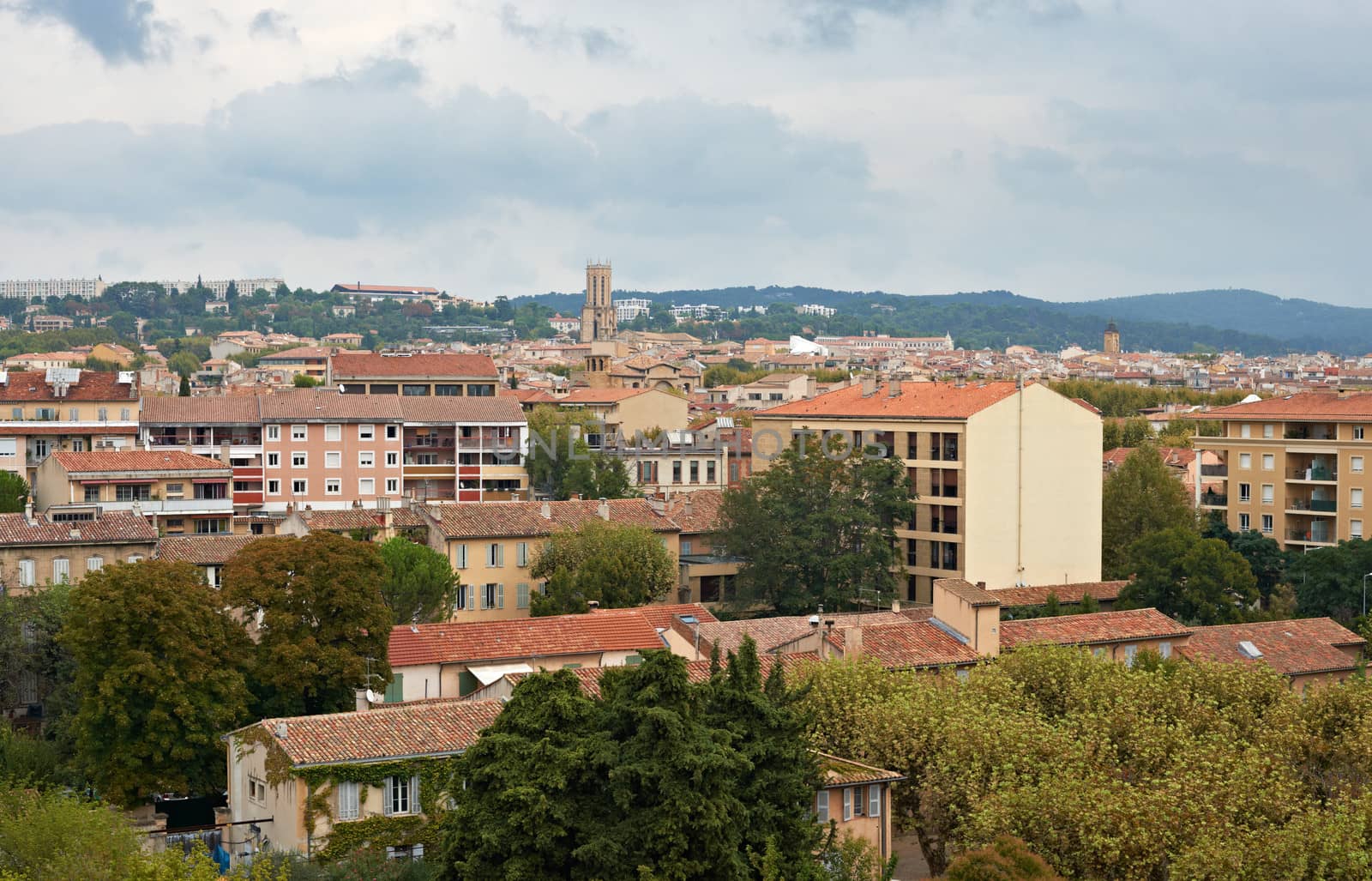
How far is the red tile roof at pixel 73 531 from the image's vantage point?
157ft

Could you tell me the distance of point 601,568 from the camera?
2055 inches

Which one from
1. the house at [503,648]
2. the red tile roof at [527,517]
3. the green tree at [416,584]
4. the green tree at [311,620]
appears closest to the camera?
the green tree at [311,620]

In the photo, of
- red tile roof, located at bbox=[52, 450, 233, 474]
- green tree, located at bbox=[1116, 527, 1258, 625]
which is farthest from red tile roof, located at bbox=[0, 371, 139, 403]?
green tree, located at bbox=[1116, 527, 1258, 625]

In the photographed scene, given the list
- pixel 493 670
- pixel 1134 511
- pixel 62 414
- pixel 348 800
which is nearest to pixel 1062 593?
pixel 1134 511

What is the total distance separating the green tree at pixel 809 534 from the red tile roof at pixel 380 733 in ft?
84.8

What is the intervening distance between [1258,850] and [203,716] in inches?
829

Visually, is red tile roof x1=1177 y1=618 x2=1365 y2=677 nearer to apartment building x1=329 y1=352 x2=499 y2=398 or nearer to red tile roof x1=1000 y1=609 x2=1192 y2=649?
red tile roof x1=1000 y1=609 x2=1192 y2=649

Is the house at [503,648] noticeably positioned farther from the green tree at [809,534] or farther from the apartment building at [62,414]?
the apartment building at [62,414]

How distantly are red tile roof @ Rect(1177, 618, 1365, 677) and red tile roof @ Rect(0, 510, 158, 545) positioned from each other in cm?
2936

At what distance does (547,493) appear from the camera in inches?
3152

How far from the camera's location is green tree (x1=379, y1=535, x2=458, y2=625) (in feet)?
153

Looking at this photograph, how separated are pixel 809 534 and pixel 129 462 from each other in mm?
24830

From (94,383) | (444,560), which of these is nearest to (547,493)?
(94,383)

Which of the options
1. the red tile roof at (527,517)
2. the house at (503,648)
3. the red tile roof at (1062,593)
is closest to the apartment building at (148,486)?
the red tile roof at (527,517)
